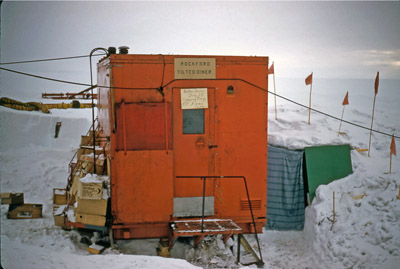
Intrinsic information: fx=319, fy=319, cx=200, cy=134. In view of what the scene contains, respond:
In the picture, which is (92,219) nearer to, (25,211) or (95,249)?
(95,249)

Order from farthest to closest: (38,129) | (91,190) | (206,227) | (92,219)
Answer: (38,129), (92,219), (91,190), (206,227)

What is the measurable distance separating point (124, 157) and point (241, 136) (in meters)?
2.37

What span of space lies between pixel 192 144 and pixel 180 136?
A: 290 millimetres

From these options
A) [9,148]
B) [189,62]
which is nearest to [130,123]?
[189,62]

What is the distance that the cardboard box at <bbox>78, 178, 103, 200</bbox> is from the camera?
607 centimetres

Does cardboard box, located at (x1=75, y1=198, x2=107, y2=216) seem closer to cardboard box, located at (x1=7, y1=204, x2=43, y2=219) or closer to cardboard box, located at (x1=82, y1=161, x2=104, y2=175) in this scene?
cardboard box, located at (x1=82, y1=161, x2=104, y2=175)

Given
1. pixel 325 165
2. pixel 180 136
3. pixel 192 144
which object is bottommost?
pixel 325 165

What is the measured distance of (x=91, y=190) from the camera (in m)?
6.09

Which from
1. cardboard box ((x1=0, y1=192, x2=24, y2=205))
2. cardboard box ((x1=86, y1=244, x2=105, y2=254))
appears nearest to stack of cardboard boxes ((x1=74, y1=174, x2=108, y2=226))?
cardboard box ((x1=86, y1=244, x2=105, y2=254))

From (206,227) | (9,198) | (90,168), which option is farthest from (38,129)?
(206,227)

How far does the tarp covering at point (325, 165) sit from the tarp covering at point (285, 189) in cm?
28

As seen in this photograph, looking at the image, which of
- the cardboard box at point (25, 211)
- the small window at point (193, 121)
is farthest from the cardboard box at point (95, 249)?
the small window at point (193, 121)

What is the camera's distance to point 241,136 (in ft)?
21.4

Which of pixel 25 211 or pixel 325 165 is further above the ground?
pixel 325 165
